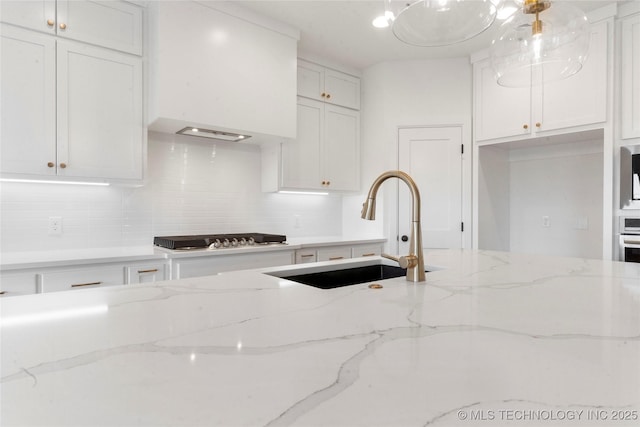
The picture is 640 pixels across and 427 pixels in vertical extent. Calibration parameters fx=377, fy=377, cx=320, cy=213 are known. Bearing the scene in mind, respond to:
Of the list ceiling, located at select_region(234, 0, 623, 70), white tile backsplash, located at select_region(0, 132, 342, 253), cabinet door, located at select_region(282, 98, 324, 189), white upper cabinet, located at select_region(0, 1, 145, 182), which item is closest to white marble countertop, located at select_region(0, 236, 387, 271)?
white tile backsplash, located at select_region(0, 132, 342, 253)

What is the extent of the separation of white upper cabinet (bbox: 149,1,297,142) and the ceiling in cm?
17

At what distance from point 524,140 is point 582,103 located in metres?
0.52

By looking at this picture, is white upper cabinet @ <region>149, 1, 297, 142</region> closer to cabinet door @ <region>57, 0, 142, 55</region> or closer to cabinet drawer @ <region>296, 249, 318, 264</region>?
cabinet door @ <region>57, 0, 142, 55</region>

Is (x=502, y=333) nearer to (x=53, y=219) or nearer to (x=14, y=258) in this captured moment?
(x=14, y=258)

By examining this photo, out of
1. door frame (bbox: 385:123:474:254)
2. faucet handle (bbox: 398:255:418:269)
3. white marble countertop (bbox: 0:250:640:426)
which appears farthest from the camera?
door frame (bbox: 385:123:474:254)

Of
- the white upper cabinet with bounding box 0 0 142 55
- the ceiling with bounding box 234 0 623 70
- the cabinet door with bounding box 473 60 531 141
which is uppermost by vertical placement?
the ceiling with bounding box 234 0 623 70

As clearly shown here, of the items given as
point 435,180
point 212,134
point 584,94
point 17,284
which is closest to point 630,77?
point 584,94

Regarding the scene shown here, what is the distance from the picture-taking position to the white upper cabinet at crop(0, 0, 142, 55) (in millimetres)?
2070

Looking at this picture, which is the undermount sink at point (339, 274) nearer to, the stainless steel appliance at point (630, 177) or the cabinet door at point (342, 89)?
the stainless steel appliance at point (630, 177)

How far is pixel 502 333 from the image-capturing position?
69 cm

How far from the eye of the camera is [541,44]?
150 cm

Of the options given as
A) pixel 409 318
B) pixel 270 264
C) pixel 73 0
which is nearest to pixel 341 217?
pixel 270 264

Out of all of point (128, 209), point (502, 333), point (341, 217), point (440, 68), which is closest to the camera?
point (502, 333)

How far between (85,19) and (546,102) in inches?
128
